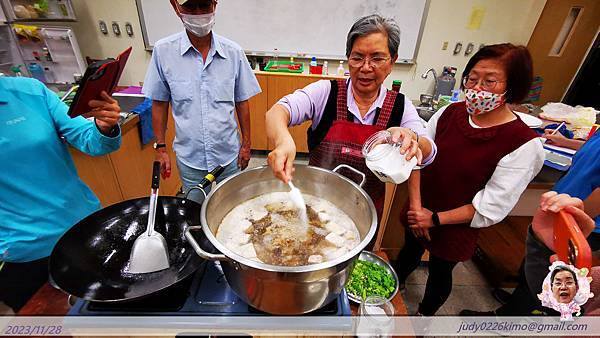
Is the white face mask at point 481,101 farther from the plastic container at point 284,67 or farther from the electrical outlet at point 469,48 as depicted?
the electrical outlet at point 469,48

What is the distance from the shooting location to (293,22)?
3607 millimetres

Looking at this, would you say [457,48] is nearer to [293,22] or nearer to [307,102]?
[293,22]

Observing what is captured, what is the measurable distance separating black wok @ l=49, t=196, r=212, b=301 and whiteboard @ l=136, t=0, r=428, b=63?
3.36 m

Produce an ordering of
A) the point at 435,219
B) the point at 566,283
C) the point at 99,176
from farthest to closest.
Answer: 1. the point at 99,176
2. the point at 435,219
3. the point at 566,283

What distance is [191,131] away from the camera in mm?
1760

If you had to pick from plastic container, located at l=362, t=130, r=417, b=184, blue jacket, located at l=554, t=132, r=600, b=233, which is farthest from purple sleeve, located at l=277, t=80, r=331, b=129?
blue jacket, located at l=554, t=132, r=600, b=233

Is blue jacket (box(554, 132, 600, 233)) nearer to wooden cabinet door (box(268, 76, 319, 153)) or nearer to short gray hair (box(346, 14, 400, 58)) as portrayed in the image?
short gray hair (box(346, 14, 400, 58))

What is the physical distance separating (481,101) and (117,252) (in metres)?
1.50

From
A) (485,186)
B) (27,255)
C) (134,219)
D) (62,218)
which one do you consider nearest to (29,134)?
(62,218)

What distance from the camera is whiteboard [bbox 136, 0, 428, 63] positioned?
349cm

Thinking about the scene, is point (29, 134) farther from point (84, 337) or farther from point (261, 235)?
point (261, 235)

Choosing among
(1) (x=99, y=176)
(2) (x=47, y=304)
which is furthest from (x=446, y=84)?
(2) (x=47, y=304)

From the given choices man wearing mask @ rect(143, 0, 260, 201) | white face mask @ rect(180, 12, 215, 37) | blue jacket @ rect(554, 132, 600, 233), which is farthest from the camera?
man wearing mask @ rect(143, 0, 260, 201)

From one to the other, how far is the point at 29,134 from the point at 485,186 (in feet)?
6.39
